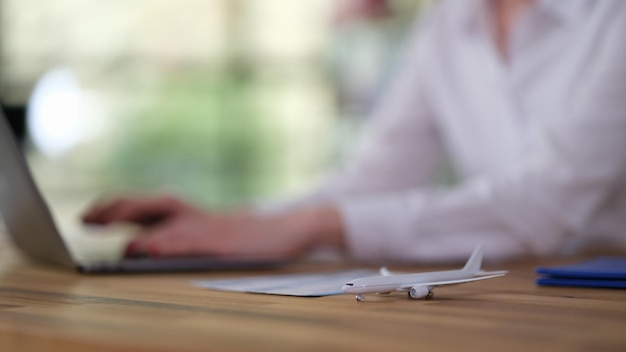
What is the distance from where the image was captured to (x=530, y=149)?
125 cm

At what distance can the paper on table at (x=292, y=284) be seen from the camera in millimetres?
680

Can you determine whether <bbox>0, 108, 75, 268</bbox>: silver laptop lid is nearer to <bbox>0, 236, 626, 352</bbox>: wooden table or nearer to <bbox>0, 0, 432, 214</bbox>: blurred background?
<bbox>0, 236, 626, 352</bbox>: wooden table

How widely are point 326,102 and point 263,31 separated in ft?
1.88

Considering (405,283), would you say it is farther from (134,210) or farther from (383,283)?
(134,210)

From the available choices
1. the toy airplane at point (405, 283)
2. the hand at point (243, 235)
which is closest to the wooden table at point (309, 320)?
the toy airplane at point (405, 283)

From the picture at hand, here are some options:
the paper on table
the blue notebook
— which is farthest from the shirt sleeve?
the blue notebook

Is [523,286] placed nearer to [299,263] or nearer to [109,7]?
[299,263]

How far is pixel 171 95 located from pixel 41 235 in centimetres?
410

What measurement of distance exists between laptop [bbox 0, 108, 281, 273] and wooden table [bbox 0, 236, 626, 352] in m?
0.12

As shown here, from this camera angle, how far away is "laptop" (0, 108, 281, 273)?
2.72 ft

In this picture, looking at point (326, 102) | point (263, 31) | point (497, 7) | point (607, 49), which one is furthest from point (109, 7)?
point (607, 49)

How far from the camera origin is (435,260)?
1053mm

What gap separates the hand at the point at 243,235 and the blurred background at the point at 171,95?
3672 millimetres

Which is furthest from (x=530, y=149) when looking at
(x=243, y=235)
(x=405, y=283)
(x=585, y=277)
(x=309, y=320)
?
(x=309, y=320)
